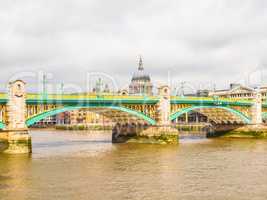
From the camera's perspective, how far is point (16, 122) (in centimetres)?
4166

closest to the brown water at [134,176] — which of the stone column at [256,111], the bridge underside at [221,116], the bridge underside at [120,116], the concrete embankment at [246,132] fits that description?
the bridge underside at [120,116]

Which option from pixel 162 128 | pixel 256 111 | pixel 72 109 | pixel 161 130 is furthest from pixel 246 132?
pixel 72 109

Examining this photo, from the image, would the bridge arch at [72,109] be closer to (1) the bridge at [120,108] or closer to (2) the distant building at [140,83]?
(1) the bridge at [120,108]

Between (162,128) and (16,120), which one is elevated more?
(16,120)

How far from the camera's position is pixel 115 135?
6172cm

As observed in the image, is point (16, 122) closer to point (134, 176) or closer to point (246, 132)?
point (134, 176)

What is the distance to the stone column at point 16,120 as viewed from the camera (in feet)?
136

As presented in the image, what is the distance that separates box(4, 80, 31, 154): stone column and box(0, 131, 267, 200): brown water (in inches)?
73.6

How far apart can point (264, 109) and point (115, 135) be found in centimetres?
3811

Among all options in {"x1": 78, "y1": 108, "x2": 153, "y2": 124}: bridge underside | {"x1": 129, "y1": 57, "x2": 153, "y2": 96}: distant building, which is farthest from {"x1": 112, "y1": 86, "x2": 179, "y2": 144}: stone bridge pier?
{"x1": 129, "y1": 57, "x2": 153, "y2": 96}: distant building

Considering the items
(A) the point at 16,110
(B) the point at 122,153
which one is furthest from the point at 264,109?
(A) the point at 16,110

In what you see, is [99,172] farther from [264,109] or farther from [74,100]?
[264,109]

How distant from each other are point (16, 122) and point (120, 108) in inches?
578

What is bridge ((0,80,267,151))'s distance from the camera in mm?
41750
